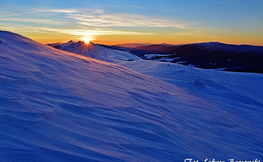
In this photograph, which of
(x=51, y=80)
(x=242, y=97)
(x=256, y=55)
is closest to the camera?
(x=51, y=80)

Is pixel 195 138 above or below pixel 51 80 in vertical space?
below

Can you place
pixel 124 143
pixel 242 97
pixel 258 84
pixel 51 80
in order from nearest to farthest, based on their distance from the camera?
pixel 124 143, pixel 51 80, pixel 242 97, pixel 258 84

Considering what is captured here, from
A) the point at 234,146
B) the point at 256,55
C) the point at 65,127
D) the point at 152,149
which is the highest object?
the point at 256,55

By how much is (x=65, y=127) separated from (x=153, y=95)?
3145mm

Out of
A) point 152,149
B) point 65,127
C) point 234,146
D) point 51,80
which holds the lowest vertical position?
point 234,146

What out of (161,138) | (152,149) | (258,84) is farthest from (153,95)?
(258,84)

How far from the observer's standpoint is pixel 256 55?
130ft

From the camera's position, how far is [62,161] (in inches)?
74.8

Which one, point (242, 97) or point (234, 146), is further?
point (242, 97)

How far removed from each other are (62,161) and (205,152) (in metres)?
1.88

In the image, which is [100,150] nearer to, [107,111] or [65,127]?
[65,127]

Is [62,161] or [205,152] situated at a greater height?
[62,161]

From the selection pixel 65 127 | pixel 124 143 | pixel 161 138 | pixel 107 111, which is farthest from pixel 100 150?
pixel 107 111

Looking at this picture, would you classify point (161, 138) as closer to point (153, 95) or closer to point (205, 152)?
point (205, 152)
